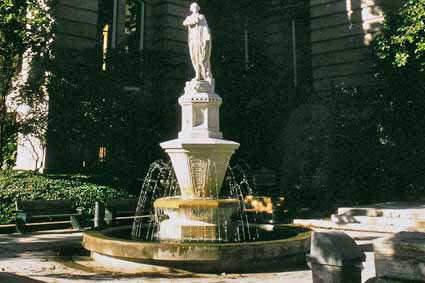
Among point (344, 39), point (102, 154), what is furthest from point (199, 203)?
point (344, 39)

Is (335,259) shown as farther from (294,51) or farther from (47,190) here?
(294,51)

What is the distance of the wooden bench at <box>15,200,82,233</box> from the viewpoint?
12891mm

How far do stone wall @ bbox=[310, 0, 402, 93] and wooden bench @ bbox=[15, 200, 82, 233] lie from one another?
13.8m

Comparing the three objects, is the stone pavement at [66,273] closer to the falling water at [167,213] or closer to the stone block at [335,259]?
the falling water at [167,213]

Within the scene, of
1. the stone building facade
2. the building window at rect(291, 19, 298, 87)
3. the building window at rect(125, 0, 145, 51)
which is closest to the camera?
the stone building facade

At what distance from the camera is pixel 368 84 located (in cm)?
2147

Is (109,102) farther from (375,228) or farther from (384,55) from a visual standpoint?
(384,55)

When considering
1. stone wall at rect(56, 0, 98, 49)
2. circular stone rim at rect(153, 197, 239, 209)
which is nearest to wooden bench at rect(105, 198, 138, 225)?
circular stone rim at rect(153, 197, 239, 209)

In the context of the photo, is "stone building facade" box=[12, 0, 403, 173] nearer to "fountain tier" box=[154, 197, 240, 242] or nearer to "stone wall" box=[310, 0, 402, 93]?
"stone wall" box=[310, 0, 402, 93]

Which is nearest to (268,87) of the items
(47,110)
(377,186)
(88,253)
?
A: (377,186)

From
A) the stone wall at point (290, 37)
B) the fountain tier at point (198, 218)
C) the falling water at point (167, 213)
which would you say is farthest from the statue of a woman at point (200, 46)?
the stone wall at point (290, 37)

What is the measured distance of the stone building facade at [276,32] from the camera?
20844 millimetres

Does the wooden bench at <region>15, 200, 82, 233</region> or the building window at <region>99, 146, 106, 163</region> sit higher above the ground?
the building window at <region>99, 146, 106, 163</region>

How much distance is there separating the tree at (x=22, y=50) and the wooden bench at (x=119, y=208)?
4892 millimetres
